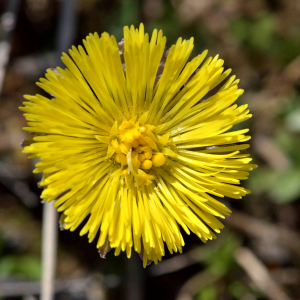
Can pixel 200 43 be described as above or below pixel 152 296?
above

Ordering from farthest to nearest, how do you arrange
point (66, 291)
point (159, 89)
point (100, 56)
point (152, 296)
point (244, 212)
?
point (244, 212) < point (152, 296) < point (66, 291) < point (159, 89) < point (100, 56)

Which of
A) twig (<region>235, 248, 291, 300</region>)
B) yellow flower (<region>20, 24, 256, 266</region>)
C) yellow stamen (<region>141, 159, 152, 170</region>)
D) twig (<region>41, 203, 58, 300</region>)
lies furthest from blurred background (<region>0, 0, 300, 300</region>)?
yellow stamen (<region>141, 159, 152, 170</region>)

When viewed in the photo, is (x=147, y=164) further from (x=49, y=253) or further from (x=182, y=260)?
(x=182, y=260)

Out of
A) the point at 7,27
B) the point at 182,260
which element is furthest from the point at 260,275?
the point at 7,27

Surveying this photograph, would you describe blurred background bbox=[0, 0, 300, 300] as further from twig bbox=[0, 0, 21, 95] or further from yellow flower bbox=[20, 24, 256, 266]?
yellow flower bbox=[20, 24, 256, 266]

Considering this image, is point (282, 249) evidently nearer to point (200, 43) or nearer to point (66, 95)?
point (200, 43)

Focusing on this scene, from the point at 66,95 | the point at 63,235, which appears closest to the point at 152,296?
the point at 63,235
